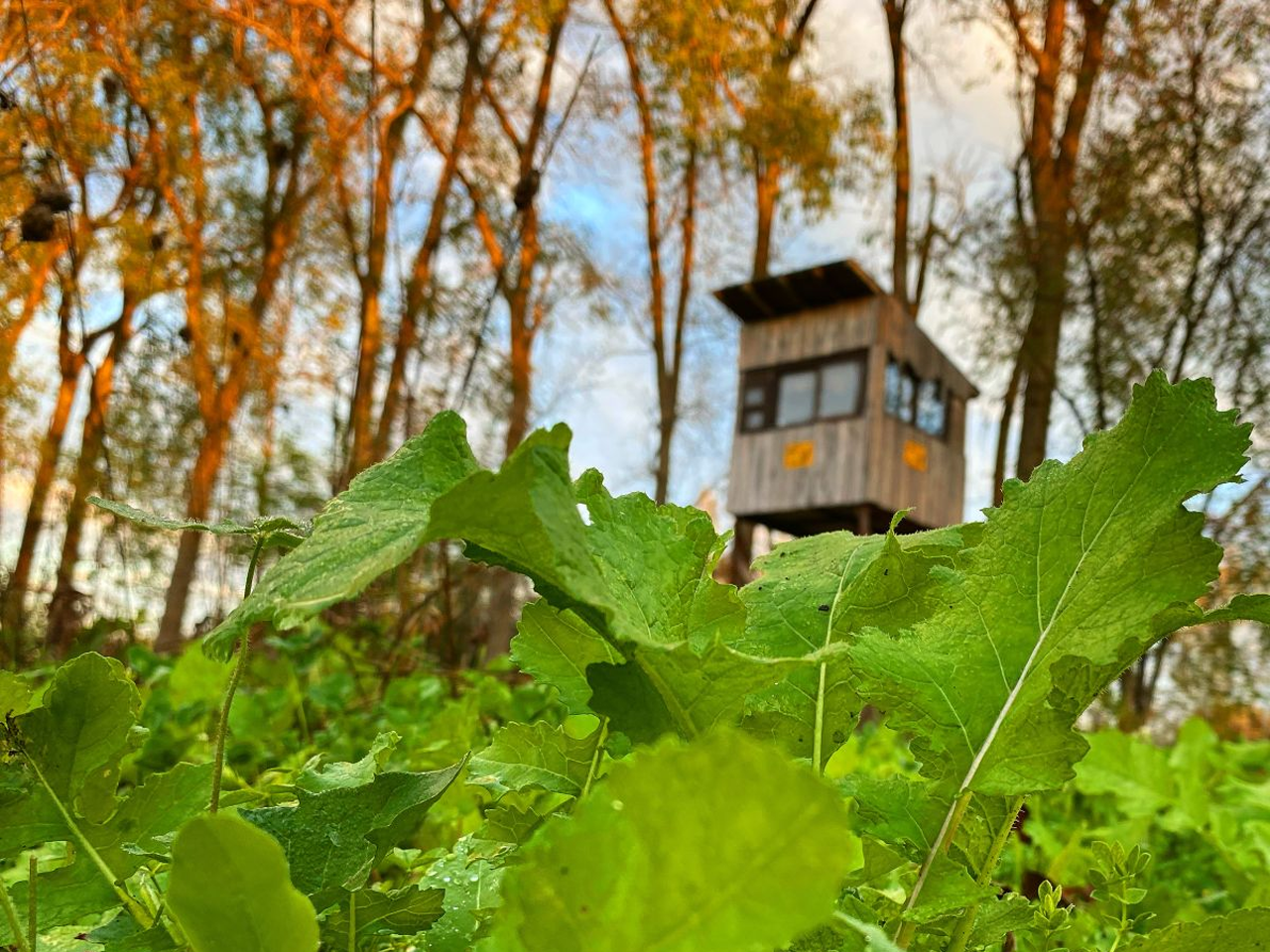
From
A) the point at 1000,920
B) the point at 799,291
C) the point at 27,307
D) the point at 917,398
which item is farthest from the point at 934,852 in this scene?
the point at 917,398

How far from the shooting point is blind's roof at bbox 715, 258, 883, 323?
402 inches

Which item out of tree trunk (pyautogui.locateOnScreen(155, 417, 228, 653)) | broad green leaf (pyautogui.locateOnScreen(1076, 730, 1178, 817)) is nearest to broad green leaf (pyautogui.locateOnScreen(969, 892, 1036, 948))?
broad green leaf (pyautogui.locateOnScreen(1076, 730, 1178, 817))

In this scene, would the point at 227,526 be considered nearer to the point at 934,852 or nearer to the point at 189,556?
the point at 934,852

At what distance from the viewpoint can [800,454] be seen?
1039cm

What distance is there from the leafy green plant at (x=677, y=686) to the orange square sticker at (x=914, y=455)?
10336 millimetres

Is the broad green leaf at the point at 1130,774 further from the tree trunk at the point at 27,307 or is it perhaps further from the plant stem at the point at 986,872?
the tree trunk at the point at 27,307

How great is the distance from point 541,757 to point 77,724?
0.17 metres

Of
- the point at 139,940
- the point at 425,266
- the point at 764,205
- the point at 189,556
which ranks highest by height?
the point at 764,205

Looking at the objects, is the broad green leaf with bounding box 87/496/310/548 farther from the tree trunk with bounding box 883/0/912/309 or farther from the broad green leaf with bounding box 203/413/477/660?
the tree trunk with bounding box 883/0/912/309

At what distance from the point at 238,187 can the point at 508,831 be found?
972 cm

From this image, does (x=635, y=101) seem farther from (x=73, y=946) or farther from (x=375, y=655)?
(x=73, y=946)

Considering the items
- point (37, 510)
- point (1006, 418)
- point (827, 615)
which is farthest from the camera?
point (1006, 418)

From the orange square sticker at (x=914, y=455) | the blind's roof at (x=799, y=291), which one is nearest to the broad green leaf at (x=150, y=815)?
the blind's roof at (x=799, y=291)

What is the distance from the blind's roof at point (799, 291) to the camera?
33.5ft
